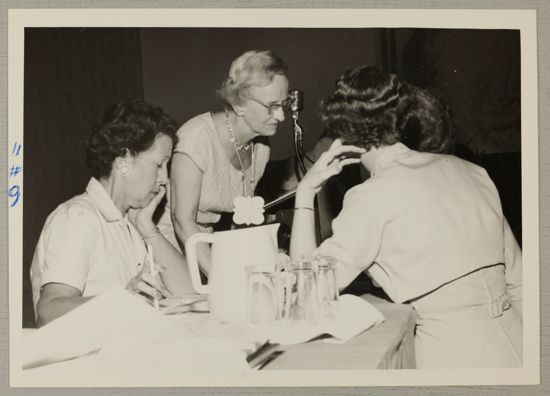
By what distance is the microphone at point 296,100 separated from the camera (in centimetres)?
131

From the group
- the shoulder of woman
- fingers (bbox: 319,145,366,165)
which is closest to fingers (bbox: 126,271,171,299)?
the shoulder of woman

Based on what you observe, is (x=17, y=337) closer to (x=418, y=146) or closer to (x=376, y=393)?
(x=376, y=393)

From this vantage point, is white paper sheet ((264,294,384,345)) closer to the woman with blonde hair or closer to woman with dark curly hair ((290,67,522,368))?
woman with dark curly hair ((290,67,522,368))

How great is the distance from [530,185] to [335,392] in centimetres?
64

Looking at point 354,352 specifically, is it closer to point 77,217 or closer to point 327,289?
point 327,289

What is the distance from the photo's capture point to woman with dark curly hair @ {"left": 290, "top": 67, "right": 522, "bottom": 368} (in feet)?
4.00

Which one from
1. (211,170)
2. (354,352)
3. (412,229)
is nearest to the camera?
(354,352)

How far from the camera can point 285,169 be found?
4.34 feet

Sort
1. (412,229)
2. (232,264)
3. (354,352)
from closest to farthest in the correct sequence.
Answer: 1. (354,352)
2. (232,264)
3. (412,229)

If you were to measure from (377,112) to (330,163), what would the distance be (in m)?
0.15

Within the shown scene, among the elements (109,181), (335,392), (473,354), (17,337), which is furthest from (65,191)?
(473,354)

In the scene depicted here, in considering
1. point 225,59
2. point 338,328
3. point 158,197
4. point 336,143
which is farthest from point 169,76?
point 338,328

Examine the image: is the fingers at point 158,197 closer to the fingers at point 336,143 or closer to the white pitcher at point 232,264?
the white pitcher at point 232,264

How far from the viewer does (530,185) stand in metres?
1.34
